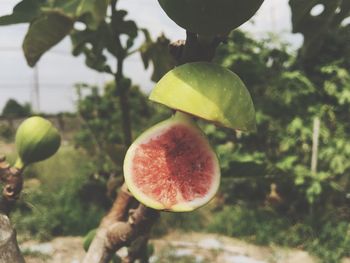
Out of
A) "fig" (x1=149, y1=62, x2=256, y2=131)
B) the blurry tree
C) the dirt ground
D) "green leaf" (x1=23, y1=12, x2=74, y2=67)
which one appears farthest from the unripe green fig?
the blurry tree

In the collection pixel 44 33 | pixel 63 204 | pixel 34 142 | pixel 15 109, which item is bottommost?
pixel 15 109

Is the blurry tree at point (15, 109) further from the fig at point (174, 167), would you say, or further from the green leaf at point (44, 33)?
the fig at point (174, 167)

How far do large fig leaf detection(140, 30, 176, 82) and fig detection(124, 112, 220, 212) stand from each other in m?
0.52

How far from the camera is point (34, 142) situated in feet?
3.08

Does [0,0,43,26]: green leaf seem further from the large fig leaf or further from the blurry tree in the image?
the blurry tree

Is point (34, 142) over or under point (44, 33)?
under

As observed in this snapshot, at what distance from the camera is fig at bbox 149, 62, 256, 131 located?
506 mm

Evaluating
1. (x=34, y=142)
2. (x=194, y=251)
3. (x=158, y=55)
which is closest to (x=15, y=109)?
(x=194, y=251)

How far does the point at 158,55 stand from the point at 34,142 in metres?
0.50

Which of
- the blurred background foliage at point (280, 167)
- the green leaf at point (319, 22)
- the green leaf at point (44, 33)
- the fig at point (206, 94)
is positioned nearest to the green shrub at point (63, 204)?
the blurred background foliage at point (280, 167)

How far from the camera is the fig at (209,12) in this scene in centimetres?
47

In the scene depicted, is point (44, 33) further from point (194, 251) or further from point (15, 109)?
point (15, 109)

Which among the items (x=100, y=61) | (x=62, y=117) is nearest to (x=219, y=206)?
(x=100, y=61)

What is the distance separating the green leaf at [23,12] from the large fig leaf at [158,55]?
0.34 meters
